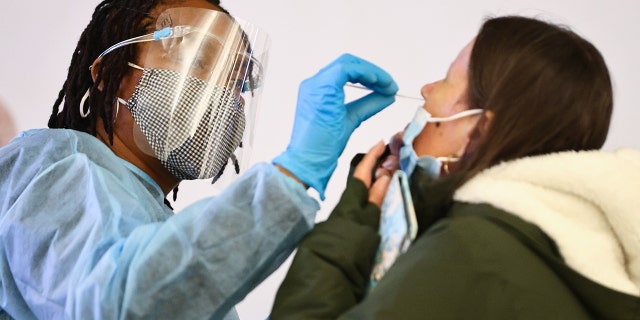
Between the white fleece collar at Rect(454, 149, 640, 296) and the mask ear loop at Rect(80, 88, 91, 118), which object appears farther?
the mask ear loop at Rect(80, 88, 91, 118)

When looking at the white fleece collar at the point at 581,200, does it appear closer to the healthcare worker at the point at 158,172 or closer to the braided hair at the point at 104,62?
the healthcare worker at the point at 158,172

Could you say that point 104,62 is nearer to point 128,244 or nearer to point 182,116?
point 182,116

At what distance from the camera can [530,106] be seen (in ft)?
3.22

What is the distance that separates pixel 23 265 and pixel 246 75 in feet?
1.99

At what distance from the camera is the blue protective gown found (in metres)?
1.01

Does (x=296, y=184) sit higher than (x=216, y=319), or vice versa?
(x=296, y=184)

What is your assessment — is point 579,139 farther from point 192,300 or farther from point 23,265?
point 23,265

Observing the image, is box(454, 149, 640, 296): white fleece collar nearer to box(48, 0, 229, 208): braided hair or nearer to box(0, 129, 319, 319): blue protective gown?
box(0, 129, 319, 319): blue protective gown

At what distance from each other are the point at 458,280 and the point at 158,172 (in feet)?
2.76

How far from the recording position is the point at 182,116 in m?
1.40

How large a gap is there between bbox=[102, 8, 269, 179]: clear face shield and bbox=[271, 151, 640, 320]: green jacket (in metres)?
0.53

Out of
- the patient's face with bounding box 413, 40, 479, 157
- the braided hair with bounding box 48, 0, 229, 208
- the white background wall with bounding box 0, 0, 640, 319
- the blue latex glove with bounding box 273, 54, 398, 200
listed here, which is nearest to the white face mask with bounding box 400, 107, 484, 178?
the patient's face with bounding box 413, 40, 479, 157

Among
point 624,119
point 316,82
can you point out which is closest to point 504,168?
point 316,82

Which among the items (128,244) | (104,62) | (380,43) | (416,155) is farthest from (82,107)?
(380,43)
